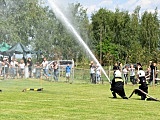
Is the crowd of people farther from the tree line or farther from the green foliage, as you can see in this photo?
the green foliage

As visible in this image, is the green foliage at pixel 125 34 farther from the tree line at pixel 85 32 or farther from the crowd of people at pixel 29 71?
the crowd of people at pixel 29 71

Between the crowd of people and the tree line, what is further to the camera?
the tree line

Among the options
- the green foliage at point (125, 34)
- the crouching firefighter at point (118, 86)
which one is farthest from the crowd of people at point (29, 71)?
the green foliage at point (125, 34)

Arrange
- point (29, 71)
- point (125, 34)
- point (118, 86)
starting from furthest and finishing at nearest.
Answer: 1. point (125, 34)
2. point (29, 71)
3. point (118, 86)

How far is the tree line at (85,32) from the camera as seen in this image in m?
57.2

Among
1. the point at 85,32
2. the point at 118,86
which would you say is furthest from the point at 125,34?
the point at 118,86

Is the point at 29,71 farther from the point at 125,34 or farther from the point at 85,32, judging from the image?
the point at 125,34

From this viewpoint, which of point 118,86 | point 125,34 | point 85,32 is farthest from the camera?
point 125,34

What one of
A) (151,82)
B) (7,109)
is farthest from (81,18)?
Answer: (7,109)

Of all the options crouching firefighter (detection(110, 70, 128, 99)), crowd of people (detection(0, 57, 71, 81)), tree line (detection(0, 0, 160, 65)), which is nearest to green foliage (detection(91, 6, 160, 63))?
tree line (detection(0, 0, 160, 65))

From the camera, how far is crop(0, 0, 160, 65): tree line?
57.2 metres

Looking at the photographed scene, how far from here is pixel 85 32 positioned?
59625 millimetres

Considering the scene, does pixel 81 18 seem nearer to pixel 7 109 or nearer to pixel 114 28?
pixel 114 28

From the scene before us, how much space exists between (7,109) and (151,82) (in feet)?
64.6
